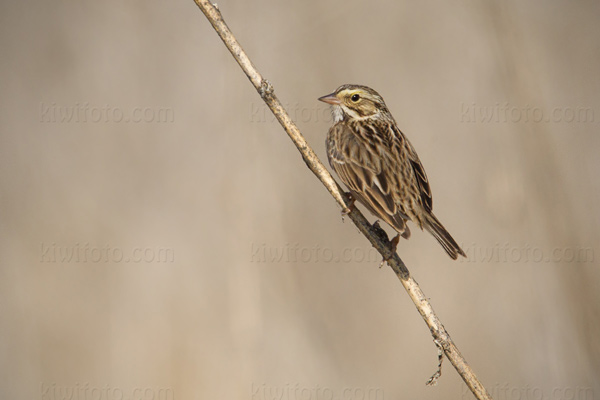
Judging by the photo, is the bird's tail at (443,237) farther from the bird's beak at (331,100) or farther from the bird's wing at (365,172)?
the bird's beak at (331,100)

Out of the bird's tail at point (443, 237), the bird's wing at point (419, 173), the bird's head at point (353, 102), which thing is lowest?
the bird's tail at point (443, 237)

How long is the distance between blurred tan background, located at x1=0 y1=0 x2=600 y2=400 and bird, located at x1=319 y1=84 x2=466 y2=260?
3.72 feet

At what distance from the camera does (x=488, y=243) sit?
19.4ft

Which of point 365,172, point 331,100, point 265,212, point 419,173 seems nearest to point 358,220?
point 365,172

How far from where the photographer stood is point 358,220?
3572 millimetres

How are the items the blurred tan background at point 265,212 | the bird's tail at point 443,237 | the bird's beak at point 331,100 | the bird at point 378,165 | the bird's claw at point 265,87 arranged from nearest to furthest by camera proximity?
the bird's claw at point 265,87 → the bird's tail at point 443,237 → the bird at point 378,165 → the bird's beak at point 331,100 → the blurred tan background at point 265,212

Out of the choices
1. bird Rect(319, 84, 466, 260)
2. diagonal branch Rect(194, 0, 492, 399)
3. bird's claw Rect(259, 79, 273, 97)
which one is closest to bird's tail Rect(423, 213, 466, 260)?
bird Rect(319, 84, 466, 260)

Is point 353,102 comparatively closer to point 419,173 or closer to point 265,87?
point 419,173

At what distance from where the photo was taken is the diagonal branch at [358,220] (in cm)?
300

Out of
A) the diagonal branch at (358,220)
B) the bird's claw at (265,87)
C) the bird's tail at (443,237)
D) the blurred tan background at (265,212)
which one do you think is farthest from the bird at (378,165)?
the blurred tan background at (265,212)

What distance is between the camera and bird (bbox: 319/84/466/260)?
3.82 metres

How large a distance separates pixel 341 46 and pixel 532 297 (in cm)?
299

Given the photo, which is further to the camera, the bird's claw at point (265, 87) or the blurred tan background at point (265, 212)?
the blurred tan background at point (265, 212)

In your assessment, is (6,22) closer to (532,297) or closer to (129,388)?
(129,388)
